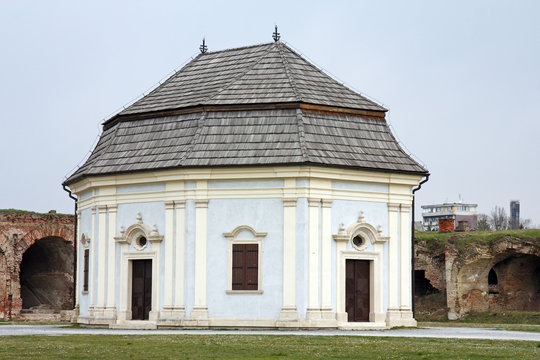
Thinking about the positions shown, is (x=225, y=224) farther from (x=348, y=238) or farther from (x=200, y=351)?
(x=200, y=351)

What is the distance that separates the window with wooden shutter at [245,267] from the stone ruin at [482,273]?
17386 millimetres

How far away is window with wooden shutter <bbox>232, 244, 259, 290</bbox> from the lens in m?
31.9

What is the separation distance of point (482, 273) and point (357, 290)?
16.3 m

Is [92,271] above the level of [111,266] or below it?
below

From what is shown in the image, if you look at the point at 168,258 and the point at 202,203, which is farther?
the point at 168,258

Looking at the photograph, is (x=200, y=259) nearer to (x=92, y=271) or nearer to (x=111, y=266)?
(x=111, y=266)

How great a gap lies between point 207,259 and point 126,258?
3313 mm

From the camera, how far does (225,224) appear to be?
3219 centimetres

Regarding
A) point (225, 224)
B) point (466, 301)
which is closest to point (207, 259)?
point (225, 224)

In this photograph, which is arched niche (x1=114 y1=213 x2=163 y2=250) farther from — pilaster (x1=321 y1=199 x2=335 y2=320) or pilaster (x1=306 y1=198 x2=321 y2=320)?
pilaster (x1=321 y1=199 x2=335 y2=320)

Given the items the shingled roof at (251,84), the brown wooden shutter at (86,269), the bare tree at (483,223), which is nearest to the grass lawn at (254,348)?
the brown wooden shutter at (86,269)

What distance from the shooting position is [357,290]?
32938 mm

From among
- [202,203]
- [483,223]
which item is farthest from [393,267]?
[483,223]

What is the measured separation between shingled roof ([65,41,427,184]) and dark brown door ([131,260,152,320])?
133 inches
